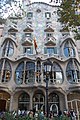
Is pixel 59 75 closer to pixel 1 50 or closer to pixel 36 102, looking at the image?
pixel 36 102

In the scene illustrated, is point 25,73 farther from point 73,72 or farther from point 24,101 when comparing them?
point 73,72

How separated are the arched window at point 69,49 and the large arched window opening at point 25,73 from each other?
18.3 ft

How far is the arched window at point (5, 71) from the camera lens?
86.7 ft

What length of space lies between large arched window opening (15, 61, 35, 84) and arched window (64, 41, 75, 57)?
5.57 m

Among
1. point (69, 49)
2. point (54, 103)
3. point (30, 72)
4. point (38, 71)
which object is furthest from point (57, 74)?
point (69, 49)

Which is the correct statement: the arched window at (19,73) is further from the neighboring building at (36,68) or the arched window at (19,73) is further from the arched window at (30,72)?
the arched window at (30,72)

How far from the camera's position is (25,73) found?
1046 inches

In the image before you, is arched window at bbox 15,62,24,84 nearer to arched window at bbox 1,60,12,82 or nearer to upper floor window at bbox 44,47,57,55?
arched window at bbox 1,60,12,82

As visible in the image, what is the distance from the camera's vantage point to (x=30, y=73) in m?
26.6

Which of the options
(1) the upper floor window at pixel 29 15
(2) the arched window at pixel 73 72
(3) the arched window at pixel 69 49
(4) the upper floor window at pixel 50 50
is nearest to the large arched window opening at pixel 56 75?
(2) the arched window at pixel 73 72

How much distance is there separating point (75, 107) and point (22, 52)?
11.5 meters

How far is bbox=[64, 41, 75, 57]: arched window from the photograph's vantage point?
28570mm

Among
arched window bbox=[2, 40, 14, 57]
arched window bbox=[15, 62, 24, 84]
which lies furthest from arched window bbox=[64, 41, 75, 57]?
arched window bbox=[2, 40, 14, 57]

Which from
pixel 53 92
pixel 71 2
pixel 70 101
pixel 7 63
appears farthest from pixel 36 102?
pixel 71 2
